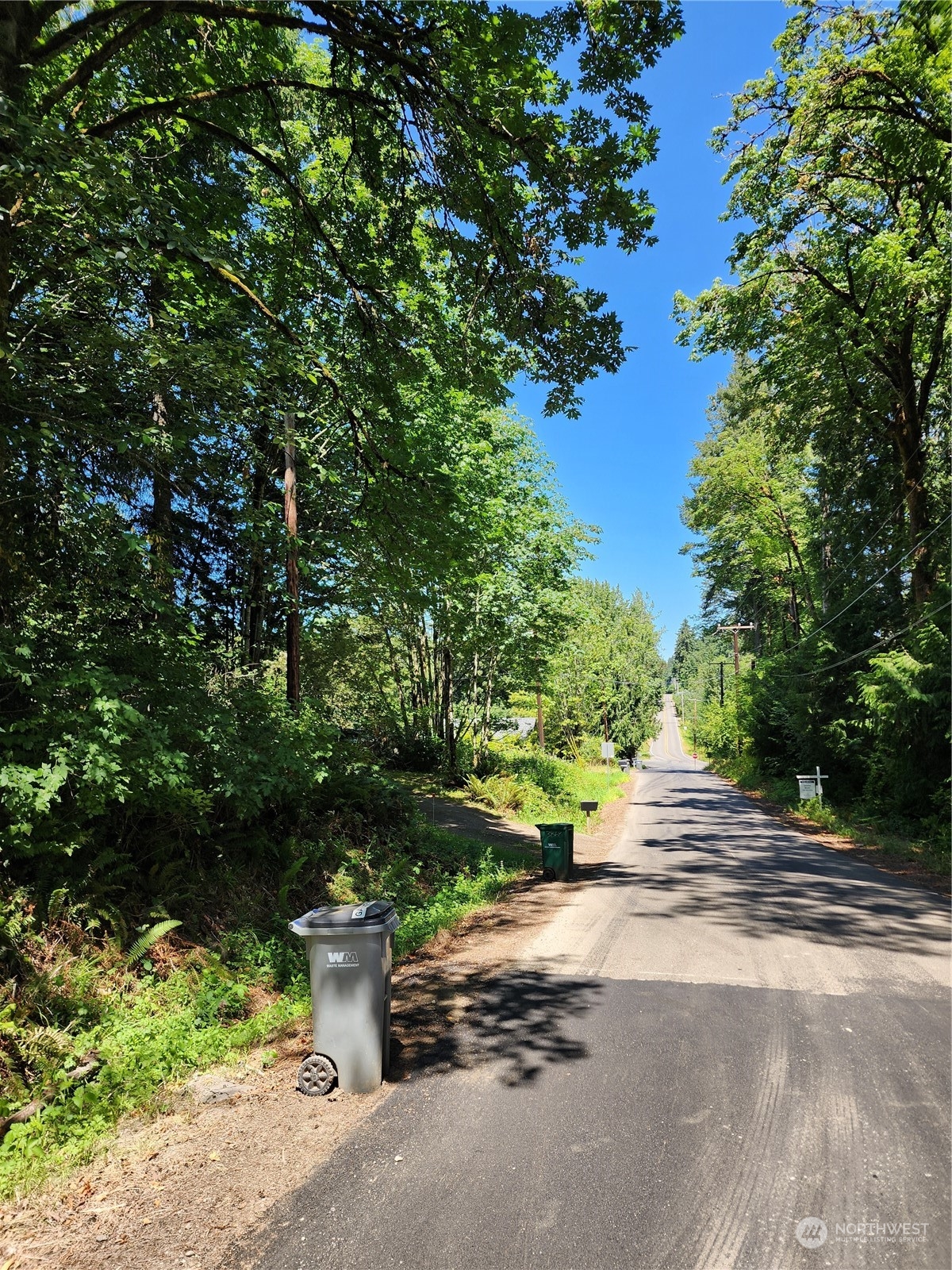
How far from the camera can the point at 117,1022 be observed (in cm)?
435

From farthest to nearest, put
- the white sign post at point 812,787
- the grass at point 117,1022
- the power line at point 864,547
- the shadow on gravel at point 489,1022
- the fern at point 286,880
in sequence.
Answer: the white sign post at point 812,787, the power line at point 864,547, the fern at point 286,880, the shadow on gravel at point 489,1022, the grass at point 117,1022

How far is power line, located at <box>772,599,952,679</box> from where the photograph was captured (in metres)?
13.1

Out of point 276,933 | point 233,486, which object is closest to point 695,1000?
point 276,933

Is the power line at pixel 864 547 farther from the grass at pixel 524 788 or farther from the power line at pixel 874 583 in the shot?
the grass at pixel 524 788

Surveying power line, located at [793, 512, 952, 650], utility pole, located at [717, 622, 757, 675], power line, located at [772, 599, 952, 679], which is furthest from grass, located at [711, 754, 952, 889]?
utility pole, located at [717, 622, 757, 675]

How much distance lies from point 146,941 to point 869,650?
1870 cm

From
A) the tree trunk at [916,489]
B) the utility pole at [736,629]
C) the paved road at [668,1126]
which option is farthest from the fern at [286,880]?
the utility pole at [736,629]

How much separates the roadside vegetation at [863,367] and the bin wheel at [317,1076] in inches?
424

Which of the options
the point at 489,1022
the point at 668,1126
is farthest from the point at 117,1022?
the point at 668,1126

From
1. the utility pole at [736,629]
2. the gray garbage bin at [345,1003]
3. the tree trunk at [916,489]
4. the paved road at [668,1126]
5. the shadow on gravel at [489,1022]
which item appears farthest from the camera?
the utility pole at [736,629]

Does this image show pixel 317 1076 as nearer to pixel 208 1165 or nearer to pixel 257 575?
pixel 208 1165

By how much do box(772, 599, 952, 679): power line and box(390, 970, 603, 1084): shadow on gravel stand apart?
12.2 meters

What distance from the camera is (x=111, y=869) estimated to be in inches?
214

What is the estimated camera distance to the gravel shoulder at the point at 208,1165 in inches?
104
